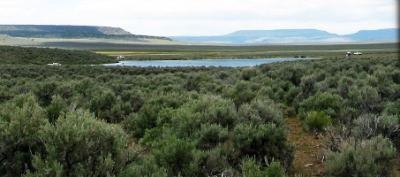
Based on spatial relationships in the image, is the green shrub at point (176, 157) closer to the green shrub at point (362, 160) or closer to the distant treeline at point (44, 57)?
the green shrub at point (362, 160)

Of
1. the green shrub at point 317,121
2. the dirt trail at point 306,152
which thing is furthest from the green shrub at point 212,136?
the green shrub at point 317,121

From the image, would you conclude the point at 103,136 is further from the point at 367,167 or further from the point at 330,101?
the point at 330,101

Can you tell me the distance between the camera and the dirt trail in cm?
839

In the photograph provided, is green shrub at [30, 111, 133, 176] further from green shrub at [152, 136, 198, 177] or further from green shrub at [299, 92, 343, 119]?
green shrub at [299, 92, 343, 119]

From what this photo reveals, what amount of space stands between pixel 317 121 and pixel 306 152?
2.03 meters

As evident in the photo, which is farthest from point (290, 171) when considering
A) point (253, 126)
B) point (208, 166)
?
point (208, 166)

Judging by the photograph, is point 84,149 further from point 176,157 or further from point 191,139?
point 191,139

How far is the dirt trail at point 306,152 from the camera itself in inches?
330

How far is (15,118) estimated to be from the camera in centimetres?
700

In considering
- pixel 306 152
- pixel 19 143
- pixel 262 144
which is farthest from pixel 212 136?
pixel 19 143

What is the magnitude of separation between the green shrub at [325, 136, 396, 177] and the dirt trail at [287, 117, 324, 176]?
0.81m

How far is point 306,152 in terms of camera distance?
32.1 feet

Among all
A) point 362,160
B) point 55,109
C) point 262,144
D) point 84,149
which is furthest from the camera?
point 55,109

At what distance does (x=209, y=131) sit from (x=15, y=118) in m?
3.01
